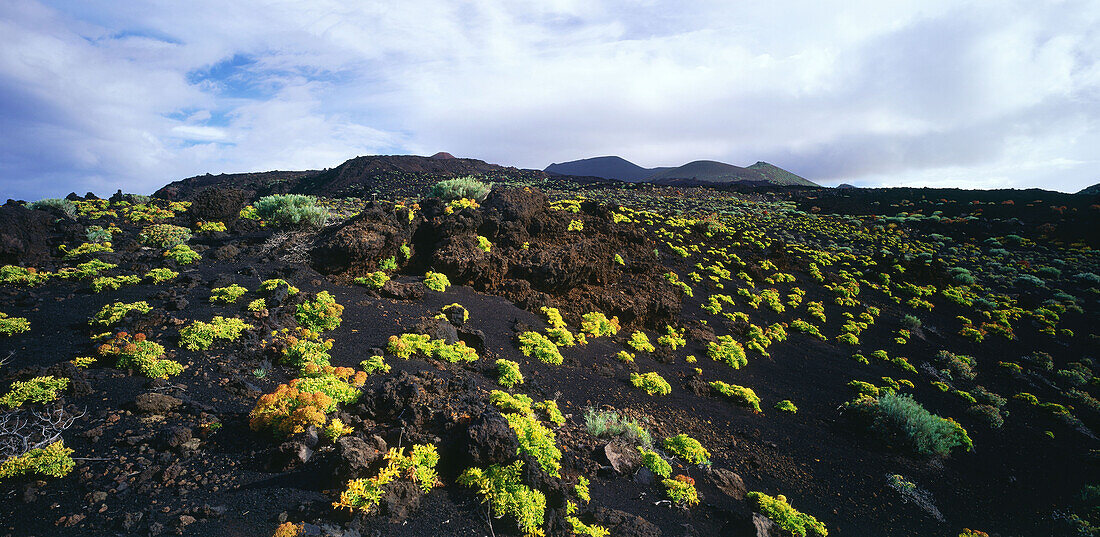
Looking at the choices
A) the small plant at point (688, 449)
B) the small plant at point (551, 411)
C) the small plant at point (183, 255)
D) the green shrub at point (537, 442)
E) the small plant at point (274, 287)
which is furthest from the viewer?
the small plant at point (183, 255)

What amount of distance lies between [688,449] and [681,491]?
43.6 inches

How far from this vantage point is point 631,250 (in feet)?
50.9

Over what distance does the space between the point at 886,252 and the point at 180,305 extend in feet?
109

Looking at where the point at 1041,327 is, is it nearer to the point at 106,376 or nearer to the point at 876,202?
the point at 106,376

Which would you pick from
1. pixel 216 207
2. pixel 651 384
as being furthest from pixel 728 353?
pixel 216 207

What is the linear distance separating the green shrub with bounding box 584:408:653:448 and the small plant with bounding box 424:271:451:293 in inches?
199

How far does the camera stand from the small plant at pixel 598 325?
409 inches

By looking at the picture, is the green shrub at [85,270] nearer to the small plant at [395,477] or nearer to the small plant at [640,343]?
the small plant at [395,477]

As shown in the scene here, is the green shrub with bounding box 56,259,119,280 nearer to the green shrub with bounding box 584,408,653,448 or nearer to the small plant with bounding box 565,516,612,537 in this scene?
the green shrub with bounding box 584,408,653,448

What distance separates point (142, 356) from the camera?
536 cm

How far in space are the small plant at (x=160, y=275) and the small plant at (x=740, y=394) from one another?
452 inches

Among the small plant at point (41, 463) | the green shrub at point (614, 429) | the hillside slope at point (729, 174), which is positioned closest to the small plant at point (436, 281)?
the green shrub at point (614, 429)

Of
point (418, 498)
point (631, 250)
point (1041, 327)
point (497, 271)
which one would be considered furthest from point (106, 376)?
point (1041, 327)

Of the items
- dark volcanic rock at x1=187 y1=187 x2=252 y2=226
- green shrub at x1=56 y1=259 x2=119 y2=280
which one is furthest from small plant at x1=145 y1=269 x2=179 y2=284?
dark volcanic rock at x1=187 y1=187 x2=252 y2=226
